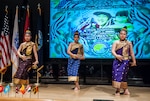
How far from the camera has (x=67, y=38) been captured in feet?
21.7

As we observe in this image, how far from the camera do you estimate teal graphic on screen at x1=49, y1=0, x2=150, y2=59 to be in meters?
6.23

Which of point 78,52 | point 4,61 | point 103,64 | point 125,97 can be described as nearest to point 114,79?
point 125,97

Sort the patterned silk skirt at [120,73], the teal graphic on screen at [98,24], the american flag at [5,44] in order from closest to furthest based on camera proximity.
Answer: the patterned silk skirt at [120,73] → the teal graphic on screen at [98,24] → the american flag at [5,44]

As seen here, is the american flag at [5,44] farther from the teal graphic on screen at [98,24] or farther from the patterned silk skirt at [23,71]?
the patterned silk skirt at [23,71]

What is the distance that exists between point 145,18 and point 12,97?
3324mm

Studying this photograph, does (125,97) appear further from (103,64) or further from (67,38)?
(67,38)

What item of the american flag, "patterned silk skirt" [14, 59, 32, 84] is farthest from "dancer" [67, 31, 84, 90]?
the american flag

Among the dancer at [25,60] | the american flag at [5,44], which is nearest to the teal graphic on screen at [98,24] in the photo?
the american flag at [5,44]

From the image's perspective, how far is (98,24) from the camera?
646 cm

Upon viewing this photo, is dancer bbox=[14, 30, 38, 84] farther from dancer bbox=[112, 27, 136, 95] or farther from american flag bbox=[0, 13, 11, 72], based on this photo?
dancer bbox=[112, 27, 136, 95]

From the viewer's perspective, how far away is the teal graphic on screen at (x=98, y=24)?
623cm

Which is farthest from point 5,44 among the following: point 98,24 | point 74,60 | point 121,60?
point 121,60

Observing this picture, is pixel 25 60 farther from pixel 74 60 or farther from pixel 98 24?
pixel 98 24

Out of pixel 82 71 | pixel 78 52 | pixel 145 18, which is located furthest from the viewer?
pixel 82 71
